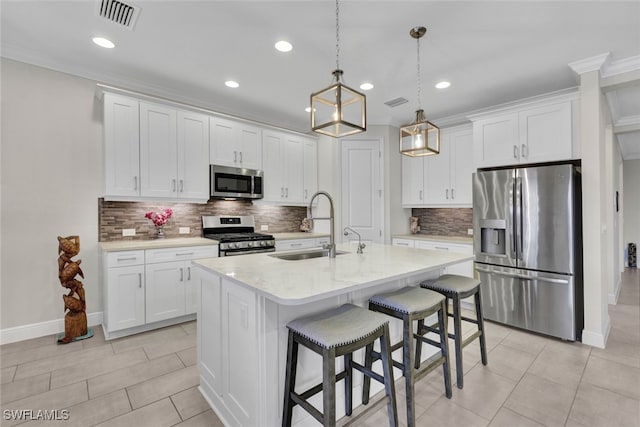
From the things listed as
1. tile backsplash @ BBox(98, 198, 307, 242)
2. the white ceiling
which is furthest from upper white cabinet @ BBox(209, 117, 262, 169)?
tile backsplash @ BBox(98, 198, 307, 242)

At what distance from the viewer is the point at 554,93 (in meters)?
3.47

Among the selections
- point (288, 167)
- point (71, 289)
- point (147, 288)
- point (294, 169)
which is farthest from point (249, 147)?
point (71, 289)

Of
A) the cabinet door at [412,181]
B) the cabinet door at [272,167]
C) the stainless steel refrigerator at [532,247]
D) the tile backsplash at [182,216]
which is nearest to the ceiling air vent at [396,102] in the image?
the cabinet door at [412,181]

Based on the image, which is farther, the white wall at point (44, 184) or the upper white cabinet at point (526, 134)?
the upper white cabinet at point (526, 134)

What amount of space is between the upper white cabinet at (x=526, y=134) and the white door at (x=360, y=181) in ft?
4.77

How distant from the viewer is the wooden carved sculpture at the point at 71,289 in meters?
2.88

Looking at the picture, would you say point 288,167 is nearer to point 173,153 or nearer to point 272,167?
point 272,167

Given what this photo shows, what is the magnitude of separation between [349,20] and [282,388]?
2556 millimetres

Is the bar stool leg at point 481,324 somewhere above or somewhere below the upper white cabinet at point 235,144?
below

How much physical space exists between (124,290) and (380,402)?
8.61 ft

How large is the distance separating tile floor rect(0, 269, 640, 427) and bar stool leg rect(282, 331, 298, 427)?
1.63 ft

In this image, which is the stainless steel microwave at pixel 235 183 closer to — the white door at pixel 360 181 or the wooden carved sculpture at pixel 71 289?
the white door at pixel 360 181

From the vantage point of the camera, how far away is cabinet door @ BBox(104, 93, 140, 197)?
10.4 ft
